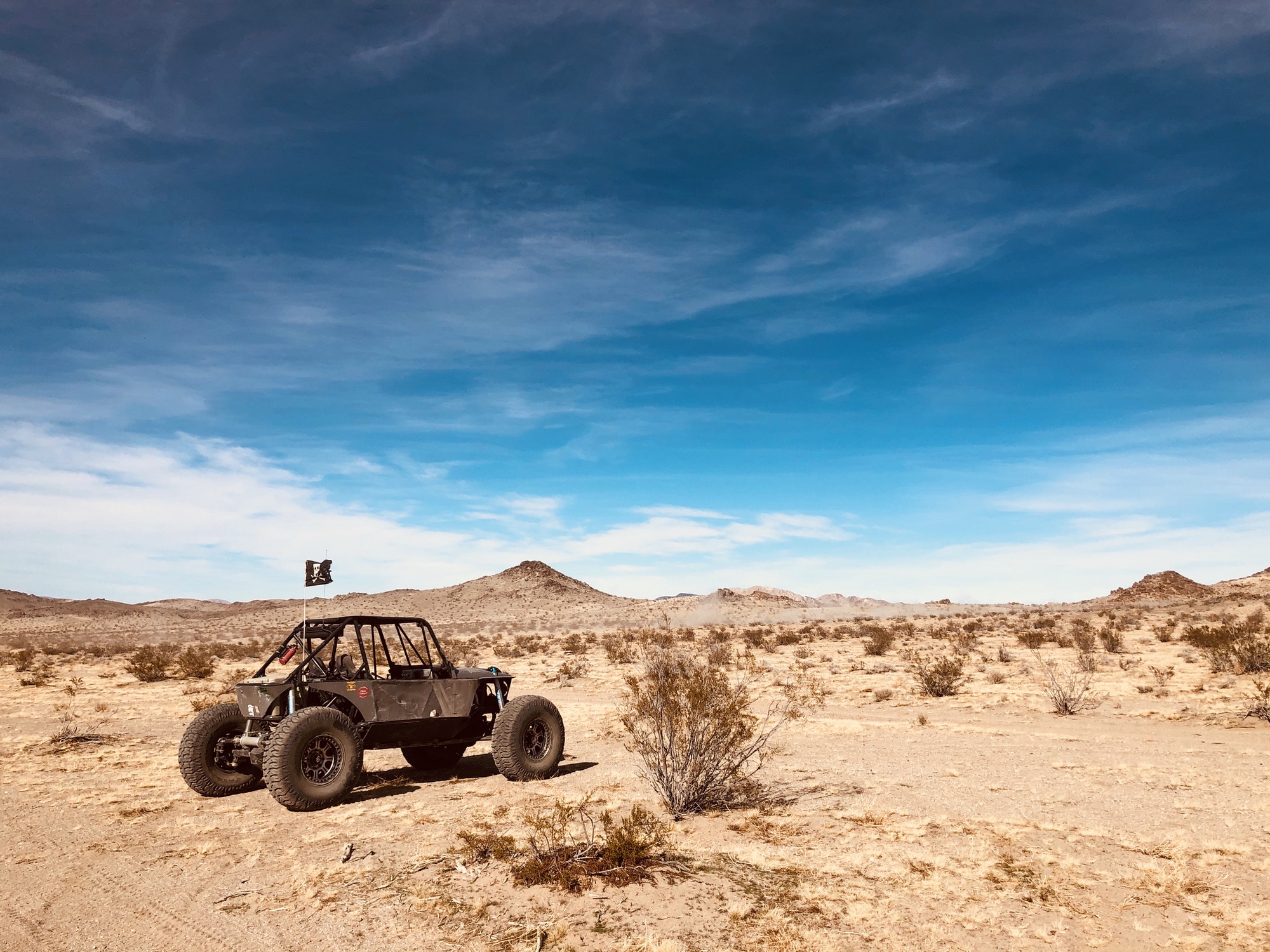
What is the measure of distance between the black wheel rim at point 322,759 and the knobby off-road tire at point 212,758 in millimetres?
1440

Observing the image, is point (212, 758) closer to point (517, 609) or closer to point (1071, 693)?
point (1071, 693)

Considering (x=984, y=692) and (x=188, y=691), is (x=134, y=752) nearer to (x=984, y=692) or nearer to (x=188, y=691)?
(x=188, y=691)

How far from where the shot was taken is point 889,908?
577 cm

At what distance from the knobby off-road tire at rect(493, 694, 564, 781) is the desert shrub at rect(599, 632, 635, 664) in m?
19.5

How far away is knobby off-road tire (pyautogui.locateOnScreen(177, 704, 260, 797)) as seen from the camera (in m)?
9.25

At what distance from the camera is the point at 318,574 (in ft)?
35.7

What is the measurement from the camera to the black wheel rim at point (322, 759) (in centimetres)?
863

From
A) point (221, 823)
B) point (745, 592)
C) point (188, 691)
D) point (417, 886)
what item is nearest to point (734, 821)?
point (417, 886)

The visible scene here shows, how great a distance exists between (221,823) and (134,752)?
6.03 metres

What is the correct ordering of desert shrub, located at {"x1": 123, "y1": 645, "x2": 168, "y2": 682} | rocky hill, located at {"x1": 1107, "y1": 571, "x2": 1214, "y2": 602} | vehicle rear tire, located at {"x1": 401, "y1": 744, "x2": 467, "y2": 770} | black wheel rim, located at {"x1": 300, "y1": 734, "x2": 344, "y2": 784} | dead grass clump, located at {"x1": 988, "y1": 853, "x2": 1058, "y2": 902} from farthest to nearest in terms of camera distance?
rocky hill, located at {"x1": 1107, "y1": 571, "x2": 1214, "y2": 602}, desert shrub, located at {"x1": 123, "y1": 645, "x2": 168, "y2": 682}, vehicle rear tire, located at {"x1": 401, "y1": 744, "x2": 467, "y2": 770}, black wheel rim, located at {"x1": 300, "y1": 734, "x2": 344, "y2": 784}, dead grass clump, located at {"x1": 988, "y1": 853, "x2": 1058, "y2": 902}

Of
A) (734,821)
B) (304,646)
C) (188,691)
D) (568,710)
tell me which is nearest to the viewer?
(734,821)

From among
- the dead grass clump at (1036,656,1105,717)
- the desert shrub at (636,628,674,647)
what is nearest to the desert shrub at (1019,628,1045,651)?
the dead grass clump at (1036,656,1105,717)

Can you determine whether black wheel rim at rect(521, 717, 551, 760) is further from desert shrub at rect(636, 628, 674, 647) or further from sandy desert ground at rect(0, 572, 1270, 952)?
desert shrub at rect(636, 628, 674, 647)

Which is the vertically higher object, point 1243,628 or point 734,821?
point 1243,628
